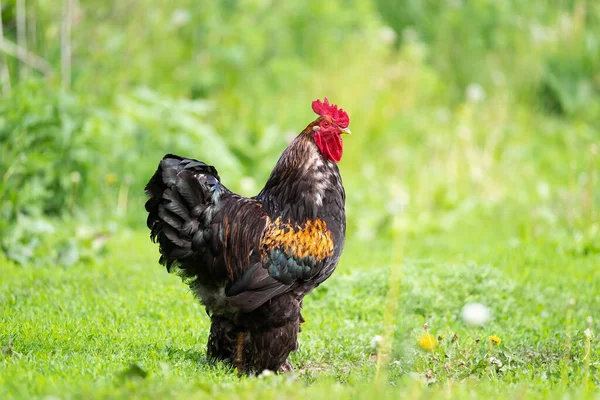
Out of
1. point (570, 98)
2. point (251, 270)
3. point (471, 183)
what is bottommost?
point (251, 270)

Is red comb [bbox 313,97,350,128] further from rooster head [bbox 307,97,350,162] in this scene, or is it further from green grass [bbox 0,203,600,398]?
green grass [bbox 0,203,600,398]

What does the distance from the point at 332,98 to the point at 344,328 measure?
7114mm

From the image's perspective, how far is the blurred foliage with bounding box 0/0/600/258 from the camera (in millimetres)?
9109

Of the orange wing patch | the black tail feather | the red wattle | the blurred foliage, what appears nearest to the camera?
the black tail feather

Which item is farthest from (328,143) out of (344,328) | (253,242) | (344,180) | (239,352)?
(344,180)

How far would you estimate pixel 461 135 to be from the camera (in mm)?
10859

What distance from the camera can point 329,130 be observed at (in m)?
5.14

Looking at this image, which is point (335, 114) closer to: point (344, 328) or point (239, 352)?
point (239, 352)

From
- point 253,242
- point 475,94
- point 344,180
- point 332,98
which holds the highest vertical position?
point 332,98

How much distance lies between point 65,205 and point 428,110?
6914mm

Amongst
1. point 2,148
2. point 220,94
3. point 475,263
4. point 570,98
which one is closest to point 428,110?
point 570,98

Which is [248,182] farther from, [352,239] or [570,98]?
[570,98]

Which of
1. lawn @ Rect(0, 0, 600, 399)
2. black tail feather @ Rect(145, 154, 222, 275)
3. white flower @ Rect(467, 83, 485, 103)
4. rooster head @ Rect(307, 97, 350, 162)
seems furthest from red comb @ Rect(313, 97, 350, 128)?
white flower @ Rect(467, 83, 485, 103)

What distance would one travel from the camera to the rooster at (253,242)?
187 inches
